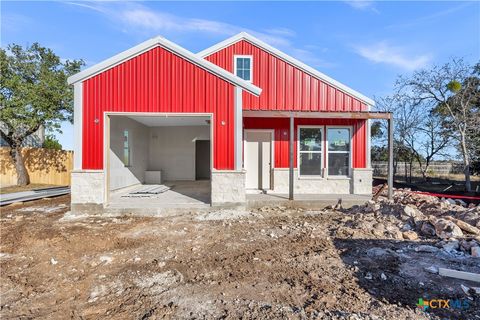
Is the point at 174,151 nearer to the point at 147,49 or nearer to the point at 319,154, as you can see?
the point at 147,49

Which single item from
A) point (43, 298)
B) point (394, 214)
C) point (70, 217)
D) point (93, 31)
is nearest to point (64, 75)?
point (93, 31)

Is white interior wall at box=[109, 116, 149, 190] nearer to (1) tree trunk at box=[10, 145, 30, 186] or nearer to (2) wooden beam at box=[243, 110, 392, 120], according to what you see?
(2) wooden beam at box=[243, 110, 392, 120]

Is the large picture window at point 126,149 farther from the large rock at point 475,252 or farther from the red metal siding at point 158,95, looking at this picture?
the large rock at point 475,252

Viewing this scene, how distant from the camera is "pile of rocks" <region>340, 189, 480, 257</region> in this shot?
4.85m

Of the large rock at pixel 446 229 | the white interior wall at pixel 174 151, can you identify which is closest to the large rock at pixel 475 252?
the large rock at pixel 446 229

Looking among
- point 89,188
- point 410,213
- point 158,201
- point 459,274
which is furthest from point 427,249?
point 89,188

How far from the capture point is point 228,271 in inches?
157

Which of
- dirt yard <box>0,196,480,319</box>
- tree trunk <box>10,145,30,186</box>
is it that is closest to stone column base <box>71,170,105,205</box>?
dirt yard <box>0,196,480,319</box>

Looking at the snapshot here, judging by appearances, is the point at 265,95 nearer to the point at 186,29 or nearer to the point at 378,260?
the point at 186,29

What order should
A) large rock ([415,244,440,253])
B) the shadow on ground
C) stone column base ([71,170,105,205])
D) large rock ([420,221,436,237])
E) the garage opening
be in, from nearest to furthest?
the shadow on ground < large rock ([415,244,440,253]) < large rock ([420,221,436,237]) < stone column base ([71,170,105,205]) < the garage opening

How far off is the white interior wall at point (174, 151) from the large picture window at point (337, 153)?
7459mm

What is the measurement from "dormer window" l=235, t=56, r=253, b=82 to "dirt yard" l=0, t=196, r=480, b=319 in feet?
20.5

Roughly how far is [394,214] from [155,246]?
5976 millimetres

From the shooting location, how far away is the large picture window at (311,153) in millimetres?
9953
